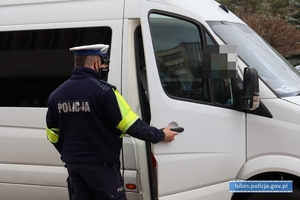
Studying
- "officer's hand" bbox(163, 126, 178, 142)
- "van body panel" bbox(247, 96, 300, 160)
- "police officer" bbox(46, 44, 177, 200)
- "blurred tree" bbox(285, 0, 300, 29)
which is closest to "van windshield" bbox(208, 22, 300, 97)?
"van body panel" bbox(247, 96, 300, 160)

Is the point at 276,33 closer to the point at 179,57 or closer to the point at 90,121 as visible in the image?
the point at 179,57

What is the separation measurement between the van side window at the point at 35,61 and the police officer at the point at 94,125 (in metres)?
0.76

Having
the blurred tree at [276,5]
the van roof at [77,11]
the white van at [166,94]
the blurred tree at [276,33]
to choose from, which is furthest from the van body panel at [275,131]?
the blurred tree at [276,5]

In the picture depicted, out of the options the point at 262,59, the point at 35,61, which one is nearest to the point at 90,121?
the point at 35,61

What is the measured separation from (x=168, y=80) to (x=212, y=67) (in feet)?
1.22

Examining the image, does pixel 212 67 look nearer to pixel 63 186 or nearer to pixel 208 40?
pixel 208 40

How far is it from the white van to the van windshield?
1cm

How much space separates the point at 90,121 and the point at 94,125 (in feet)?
0.13

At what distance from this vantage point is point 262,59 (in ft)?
11.6

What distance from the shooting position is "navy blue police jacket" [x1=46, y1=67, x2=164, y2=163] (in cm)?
283

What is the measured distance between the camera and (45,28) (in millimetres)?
3738

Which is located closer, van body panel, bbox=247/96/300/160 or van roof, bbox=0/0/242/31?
van body panel, bbox=247/96/300/160

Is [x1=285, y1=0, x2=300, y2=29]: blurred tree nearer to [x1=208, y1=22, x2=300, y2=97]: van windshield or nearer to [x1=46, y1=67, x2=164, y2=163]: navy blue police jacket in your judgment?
[x1=208, y1=22, x2=300, y2=97]: van windshield

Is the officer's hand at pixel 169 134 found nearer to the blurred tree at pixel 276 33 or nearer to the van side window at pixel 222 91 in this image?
the van side window at pixel 222 91
